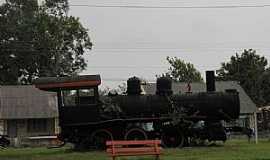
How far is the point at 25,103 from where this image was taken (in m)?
59.8

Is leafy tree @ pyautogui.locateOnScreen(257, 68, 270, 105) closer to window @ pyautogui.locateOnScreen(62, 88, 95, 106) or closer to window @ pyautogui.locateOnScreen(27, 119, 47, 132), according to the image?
window @ pyautogui.locateOnScreen(27, 119, 47, 132)

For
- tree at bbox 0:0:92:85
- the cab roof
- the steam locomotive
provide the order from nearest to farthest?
the cab roof
the steam locomotive
tree at bbox 0:0:92:85

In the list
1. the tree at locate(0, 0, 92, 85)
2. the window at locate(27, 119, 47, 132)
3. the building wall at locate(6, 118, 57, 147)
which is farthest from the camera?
the tree at locate(0, 0, 92, 85)

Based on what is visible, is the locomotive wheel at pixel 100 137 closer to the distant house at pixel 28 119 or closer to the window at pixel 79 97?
the window at pixel 79 97

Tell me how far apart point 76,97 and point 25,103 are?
30.3 meters

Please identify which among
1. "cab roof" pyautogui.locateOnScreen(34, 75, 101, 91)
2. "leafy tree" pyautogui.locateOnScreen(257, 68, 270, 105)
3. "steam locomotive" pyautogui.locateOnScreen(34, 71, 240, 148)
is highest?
"leafy tree" pyautogui.locateOnScreen(257, 68, 270, 105)

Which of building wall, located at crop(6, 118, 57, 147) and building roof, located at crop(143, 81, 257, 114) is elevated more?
building roof, located at crop(143, 81, 257, 114)

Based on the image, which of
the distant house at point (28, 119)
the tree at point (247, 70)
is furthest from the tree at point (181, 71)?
the distant house at point (28, 119)

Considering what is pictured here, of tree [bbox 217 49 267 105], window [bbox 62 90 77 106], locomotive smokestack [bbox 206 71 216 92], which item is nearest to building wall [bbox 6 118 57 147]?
locomotive smokestack [bbox 206 71 216 92]

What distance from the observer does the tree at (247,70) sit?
86375 millimetres

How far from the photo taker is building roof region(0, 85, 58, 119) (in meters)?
57.1

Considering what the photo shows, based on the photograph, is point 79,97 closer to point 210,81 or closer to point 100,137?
point 100,137

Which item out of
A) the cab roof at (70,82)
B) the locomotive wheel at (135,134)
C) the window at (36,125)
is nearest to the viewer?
the cab roof at (70,82)

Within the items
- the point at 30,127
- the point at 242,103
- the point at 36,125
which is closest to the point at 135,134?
the point at 36,125
